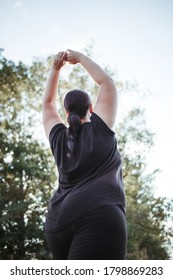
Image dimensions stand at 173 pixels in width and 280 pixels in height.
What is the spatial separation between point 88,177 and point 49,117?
34 cm

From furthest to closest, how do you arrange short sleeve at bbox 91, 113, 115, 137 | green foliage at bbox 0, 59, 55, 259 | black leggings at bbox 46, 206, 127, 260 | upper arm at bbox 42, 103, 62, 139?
1. green foliage at bbox 0, 59, 55, 259
2. upper arm at bbox 42, 103, 62, 139
3. short sleeve at bbox 91, 113, 115, 137
4. black leggings at bbox 46, 206, 127, 260

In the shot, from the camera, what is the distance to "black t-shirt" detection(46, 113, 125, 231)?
0.90 m

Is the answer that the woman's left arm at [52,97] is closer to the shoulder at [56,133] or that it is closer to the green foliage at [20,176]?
the shoulder at [56,133]

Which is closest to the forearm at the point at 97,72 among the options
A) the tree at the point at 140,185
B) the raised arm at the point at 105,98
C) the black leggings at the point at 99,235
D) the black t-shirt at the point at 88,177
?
the raised arm at the point at 105,98

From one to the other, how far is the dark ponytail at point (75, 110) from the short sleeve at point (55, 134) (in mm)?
58

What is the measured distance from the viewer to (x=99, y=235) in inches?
32.9

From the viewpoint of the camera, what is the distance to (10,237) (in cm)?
923

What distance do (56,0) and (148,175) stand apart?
5478mm

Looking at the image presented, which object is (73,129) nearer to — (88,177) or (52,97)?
(88,177)

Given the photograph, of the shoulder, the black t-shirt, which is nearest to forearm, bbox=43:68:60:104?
the shoulder

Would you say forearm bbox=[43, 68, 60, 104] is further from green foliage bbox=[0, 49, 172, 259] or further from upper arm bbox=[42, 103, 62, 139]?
green foliage bbox=[0, 49, 172, 259]

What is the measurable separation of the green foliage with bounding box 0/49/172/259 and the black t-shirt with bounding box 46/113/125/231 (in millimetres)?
8188

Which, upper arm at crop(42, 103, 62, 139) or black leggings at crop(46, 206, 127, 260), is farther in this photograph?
upper arm at crop(42, 103, 62, 139)
